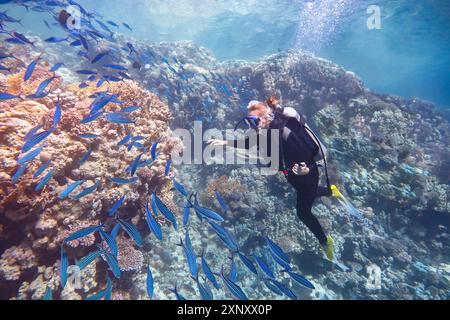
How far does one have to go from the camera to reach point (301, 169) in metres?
4.18

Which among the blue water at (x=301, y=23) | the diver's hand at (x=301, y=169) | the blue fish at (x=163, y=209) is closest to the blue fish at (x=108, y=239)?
the blue fish at (x=163, y=209)

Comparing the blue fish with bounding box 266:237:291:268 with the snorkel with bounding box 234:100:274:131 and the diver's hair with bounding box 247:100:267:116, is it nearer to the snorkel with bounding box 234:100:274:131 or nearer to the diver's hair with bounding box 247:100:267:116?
the snorkel with bounding box 234:100:274:131

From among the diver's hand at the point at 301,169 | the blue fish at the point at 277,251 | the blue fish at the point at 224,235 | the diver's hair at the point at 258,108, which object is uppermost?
the diver's hair at the point at 258,108

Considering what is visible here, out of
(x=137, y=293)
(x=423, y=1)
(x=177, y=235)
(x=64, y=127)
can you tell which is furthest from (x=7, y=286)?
(x=423, y=1)

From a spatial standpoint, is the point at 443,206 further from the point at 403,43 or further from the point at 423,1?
the point at 403,43

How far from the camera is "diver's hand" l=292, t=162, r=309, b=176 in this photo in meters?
4.18

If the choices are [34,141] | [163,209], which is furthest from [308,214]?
[34,141]

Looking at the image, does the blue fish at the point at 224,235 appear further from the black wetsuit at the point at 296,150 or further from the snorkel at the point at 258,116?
the snorkel at the point at 258,116

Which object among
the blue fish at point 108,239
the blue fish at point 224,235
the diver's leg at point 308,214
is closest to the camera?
the blue fish at point 108,239

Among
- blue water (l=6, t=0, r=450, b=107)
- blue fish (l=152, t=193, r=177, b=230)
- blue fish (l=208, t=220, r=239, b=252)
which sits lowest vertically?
blue fish (l=208, t=220, r=239, b=252)

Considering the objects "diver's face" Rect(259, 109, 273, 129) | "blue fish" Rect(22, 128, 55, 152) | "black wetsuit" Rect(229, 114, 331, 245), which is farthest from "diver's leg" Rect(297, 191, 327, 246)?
"blue fish" Rect(22, 128, 55, 152)

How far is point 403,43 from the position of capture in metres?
48.9

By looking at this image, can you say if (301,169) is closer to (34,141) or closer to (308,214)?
(308,214)

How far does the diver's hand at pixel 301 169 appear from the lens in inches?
164
